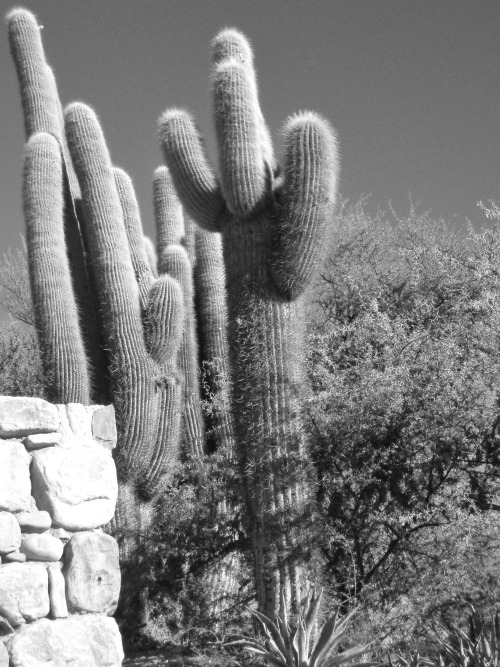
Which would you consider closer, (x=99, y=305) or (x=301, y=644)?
(x=301, y=644)

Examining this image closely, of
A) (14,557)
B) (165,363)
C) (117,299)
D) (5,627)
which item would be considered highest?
(117,299)

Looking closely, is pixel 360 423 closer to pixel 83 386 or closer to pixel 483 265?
pixel 483 265

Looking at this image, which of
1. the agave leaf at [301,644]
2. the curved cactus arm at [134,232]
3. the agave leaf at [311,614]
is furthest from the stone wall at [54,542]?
the curved cactus arm at [134,232]

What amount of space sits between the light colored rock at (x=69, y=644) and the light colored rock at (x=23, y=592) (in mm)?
61

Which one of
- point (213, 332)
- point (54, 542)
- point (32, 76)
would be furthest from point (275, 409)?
point (32, 76)

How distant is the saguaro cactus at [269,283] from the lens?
22.2ft

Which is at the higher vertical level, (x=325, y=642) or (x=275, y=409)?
(x=275, y=409)

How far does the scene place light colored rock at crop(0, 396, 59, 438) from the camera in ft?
11.3

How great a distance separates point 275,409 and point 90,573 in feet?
11.5

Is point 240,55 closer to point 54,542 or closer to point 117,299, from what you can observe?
point 117,299

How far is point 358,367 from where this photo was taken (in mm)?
7297

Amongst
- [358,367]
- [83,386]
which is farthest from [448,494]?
[83,386]

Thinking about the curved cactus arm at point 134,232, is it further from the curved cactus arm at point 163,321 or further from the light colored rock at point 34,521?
the light colored rock at point 34,521

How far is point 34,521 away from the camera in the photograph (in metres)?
3.41
